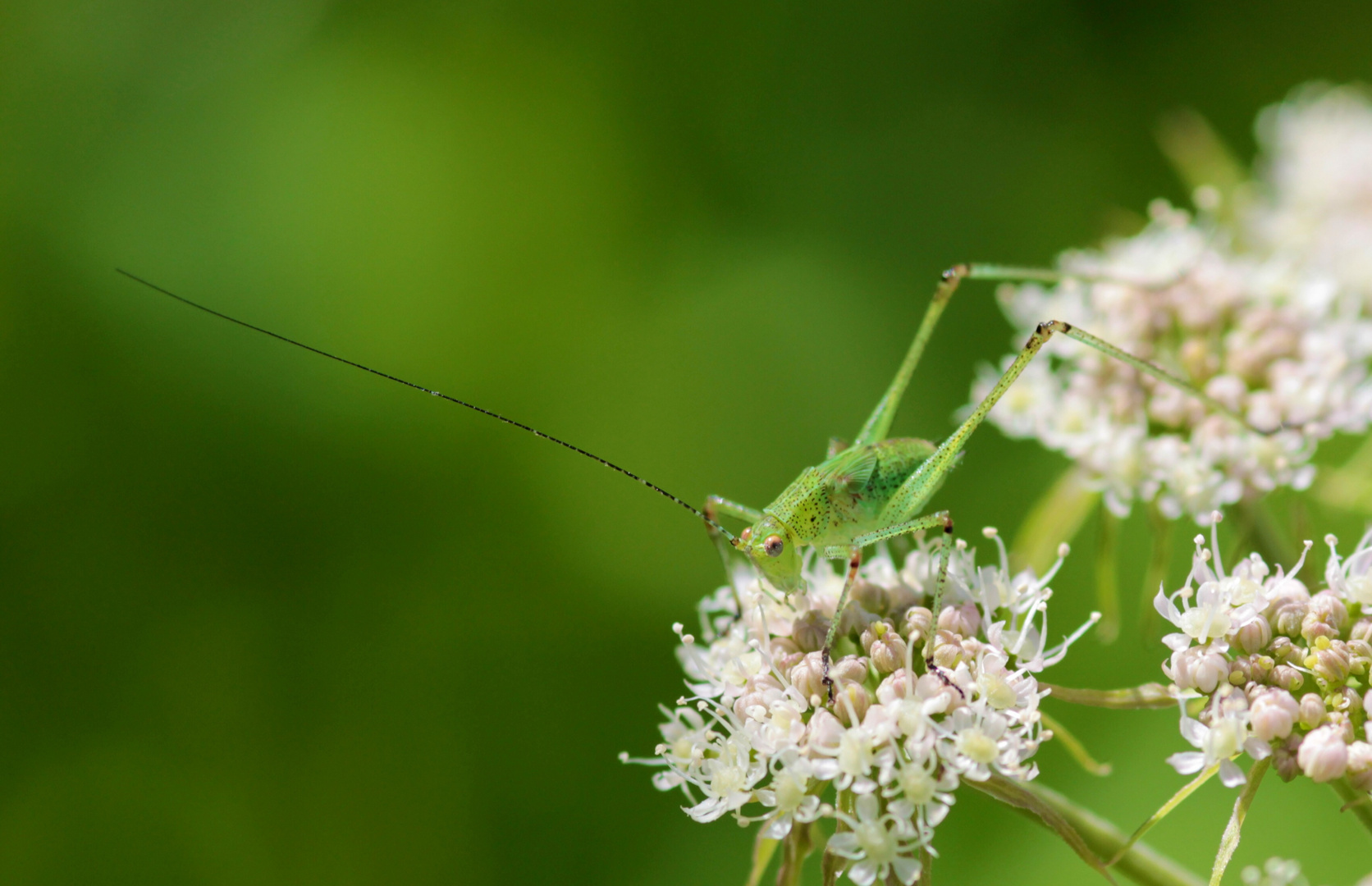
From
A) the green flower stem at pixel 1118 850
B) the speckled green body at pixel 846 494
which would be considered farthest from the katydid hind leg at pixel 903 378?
the green flower stem at pixel 1118 850

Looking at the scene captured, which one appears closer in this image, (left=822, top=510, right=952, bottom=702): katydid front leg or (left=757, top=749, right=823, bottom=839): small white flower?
(left=757, top=749, right=823, bottom=839): small white flower

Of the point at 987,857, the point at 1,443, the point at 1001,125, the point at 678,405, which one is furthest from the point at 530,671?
the point at 1001,125

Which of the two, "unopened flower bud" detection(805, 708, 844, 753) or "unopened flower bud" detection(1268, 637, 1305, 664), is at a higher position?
"unopened flower bud" detection(1268, 637, 1305, 664)

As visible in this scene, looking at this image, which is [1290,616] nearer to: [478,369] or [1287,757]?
[1287,757]

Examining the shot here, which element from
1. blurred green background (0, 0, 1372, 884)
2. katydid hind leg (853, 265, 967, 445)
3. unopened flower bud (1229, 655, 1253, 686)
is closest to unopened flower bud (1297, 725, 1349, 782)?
unopened flower bud (1229, 655, 1253, 686)

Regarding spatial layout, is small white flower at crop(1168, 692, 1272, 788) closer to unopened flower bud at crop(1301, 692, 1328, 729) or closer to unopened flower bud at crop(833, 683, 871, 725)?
unopened flower bud at crop(1301, 692, 1328, 729)

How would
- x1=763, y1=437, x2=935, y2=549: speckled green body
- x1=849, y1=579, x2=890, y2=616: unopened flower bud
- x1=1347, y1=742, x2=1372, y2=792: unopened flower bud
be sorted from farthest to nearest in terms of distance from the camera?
1. x1=763, y1=437, x2=935, y2=549: speckled green body
2. x1=849, y1=579, x2=890, y2=616: unopened flower bud
3. x1=1347, y1=742, x2=1372, y2=792: unopened flower bud

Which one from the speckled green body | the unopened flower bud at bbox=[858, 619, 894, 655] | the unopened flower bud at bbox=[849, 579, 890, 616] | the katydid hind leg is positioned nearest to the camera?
the unopened flower bud at bbox=[858, 619, 894, 655]

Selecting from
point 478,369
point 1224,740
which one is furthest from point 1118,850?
point 478,369

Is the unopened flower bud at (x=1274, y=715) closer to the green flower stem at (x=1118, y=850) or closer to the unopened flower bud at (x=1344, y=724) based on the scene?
the unopened flower bud at (x=1344, y=724)
